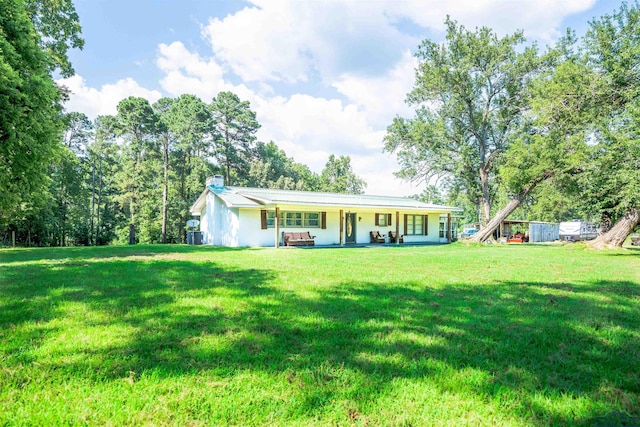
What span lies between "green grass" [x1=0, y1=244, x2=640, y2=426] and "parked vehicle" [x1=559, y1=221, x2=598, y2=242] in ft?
112

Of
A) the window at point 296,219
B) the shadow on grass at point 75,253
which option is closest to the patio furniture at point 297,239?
the window at point 296,219

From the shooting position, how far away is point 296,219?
64.3ft

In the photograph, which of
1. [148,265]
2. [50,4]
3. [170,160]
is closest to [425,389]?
[148,265]

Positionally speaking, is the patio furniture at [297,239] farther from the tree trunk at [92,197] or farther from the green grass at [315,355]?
the tree trunk at [92,197]

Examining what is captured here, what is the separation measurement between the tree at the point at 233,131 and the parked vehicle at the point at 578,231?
34702 millimetres

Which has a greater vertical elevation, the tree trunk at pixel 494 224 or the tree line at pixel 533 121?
the tree line at pixel 533 121

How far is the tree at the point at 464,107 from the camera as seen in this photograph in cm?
2311

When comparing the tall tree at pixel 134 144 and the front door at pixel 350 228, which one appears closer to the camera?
the front door at pixel 350 228

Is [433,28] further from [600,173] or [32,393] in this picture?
[32,393]

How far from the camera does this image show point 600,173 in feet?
45.4

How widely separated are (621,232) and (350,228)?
1360 cm

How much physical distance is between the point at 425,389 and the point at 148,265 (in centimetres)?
786

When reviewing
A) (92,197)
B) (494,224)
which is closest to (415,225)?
(494,224)

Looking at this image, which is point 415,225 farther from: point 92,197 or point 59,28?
point 92,197
